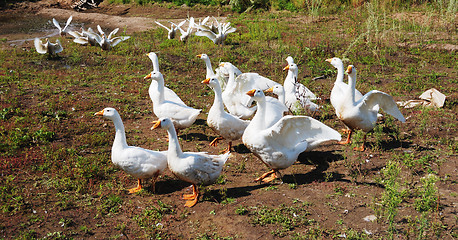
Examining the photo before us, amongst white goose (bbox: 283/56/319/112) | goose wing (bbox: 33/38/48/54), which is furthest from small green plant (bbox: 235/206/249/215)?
goose wing (bbox: 33/38/48/54)

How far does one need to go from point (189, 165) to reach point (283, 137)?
143 centimetres

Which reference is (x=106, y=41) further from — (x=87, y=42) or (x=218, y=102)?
(x=218, y=102)

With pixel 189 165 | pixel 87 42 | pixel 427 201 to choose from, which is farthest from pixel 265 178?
pixel 87 42

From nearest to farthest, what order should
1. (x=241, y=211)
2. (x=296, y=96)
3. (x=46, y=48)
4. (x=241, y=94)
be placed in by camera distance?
(x=241, y=211), (x=296, y=96), (x=241, y=94), (x=46, y=48)

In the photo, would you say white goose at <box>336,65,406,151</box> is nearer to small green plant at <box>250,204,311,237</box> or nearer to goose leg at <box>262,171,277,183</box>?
goose leg at <box>262,171,277,183</box>

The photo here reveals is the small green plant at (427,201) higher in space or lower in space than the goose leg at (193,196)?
higher

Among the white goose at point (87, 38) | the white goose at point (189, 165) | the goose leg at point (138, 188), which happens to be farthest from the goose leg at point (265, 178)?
the white goose at point (87, 38)

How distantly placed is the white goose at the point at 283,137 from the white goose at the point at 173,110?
1674 mm

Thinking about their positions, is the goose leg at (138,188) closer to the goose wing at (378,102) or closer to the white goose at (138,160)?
the white goose at (138,160)

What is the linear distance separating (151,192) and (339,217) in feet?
8.58

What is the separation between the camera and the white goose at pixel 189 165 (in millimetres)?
5121

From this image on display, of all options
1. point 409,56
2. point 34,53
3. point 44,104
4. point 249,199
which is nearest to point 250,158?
point 249,199

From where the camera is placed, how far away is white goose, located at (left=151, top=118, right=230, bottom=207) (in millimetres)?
5121

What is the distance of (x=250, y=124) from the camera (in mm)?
5727
